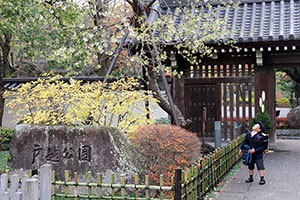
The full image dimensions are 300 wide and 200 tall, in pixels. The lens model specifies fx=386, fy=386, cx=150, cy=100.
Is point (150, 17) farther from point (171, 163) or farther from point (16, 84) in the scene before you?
point (171, 163)

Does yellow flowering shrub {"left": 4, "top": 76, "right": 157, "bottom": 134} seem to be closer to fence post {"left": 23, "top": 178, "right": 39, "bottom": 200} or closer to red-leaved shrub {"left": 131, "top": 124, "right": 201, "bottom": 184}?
red-leaved shrub {"left": 131, "top": 124, "right": 201, "bottom": 184}

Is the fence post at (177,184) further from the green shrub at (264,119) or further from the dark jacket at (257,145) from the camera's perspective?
Result: the green shrub at (264,119)

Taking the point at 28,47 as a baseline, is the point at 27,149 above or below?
below

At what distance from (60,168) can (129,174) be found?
148cm

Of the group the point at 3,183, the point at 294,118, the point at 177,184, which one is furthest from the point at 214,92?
the point at 3,183

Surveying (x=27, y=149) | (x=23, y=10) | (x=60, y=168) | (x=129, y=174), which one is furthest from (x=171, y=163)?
(x=23, y=10)

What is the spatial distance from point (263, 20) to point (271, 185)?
812 cm

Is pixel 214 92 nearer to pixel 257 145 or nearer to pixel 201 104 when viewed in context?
pixel 201 104

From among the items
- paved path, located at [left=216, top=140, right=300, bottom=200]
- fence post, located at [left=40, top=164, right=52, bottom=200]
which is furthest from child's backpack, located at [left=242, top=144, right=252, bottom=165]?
fence post, located at [left=40, top=164, right=52, bottom=200]

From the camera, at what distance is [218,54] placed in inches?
599

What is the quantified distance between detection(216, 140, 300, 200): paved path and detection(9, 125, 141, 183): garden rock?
2.15m

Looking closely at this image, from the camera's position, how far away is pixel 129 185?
595cm

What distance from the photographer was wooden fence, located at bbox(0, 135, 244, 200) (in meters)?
5.13

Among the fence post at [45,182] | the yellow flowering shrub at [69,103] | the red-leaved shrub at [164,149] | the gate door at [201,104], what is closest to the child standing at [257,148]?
the red-leaved shrub at [164,149]
